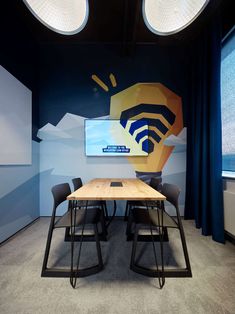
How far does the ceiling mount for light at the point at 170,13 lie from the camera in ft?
3.91

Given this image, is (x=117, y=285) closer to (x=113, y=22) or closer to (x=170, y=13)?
(x=170, y=13)

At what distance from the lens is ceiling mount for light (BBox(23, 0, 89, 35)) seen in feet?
3.97

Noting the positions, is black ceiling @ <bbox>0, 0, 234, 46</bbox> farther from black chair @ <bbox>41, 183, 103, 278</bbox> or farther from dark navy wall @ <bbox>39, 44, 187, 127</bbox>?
black chair @ <bbox>41, 183, 103, 278</bbox>

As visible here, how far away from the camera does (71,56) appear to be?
335 centimetres

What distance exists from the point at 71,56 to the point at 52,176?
89.2 inches

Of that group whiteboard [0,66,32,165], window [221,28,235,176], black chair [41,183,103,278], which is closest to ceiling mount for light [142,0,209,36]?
window [221,28,235,176]

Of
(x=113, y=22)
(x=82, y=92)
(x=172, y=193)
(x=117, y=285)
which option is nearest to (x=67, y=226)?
(x=117, y=285)

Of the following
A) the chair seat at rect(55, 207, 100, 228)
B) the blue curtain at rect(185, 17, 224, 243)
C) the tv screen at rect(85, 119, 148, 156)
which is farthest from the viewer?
the tv screen at rect(85, 119, 148, 156)

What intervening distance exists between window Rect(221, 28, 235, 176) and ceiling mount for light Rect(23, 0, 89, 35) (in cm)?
207

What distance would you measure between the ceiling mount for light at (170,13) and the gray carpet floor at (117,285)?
2002mm

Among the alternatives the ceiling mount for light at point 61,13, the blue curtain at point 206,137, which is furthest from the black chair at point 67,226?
the blue curtain at point 206,137

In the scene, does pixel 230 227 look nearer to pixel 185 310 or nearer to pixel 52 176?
pixel 185 310

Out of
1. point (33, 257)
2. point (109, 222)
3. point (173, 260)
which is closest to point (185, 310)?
point (173, 260)

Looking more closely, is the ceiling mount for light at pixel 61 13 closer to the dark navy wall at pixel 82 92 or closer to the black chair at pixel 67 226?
the black chair at pixel 67 226
